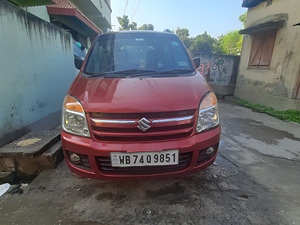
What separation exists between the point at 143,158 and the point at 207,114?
75 centimetres

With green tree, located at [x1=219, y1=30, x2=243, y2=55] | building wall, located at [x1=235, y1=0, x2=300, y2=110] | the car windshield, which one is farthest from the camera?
green tree, located at [x1=219, y1=30, x2=243, y2=55]

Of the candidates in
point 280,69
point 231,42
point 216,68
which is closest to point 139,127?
point 280,69

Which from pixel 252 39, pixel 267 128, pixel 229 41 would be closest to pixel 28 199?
pixel 267 128

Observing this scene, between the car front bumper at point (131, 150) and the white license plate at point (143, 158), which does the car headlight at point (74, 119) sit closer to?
the car front bumper at point (131, 150)

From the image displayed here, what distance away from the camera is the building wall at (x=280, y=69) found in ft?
17.9

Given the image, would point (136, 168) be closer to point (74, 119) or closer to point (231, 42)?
point (74, 119)

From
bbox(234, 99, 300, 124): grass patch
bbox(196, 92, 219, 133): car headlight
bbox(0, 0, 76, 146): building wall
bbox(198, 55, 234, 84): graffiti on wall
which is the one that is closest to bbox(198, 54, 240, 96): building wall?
bbox(198, 55, 234, 84): graffiti on wall

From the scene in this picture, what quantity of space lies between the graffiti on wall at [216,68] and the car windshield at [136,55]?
6358 mm

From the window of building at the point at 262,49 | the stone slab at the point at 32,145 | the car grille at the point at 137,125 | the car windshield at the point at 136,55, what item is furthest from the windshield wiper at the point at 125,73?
the window of building at the point at 262,49

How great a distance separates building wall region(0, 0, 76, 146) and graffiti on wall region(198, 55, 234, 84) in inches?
255

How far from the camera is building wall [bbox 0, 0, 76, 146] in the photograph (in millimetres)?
2701

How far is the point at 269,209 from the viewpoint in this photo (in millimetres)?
1770

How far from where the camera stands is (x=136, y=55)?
243 centimetres

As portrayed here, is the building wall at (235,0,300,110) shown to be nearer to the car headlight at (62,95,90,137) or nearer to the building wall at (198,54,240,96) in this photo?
the building wall at (198,54,240,96)
